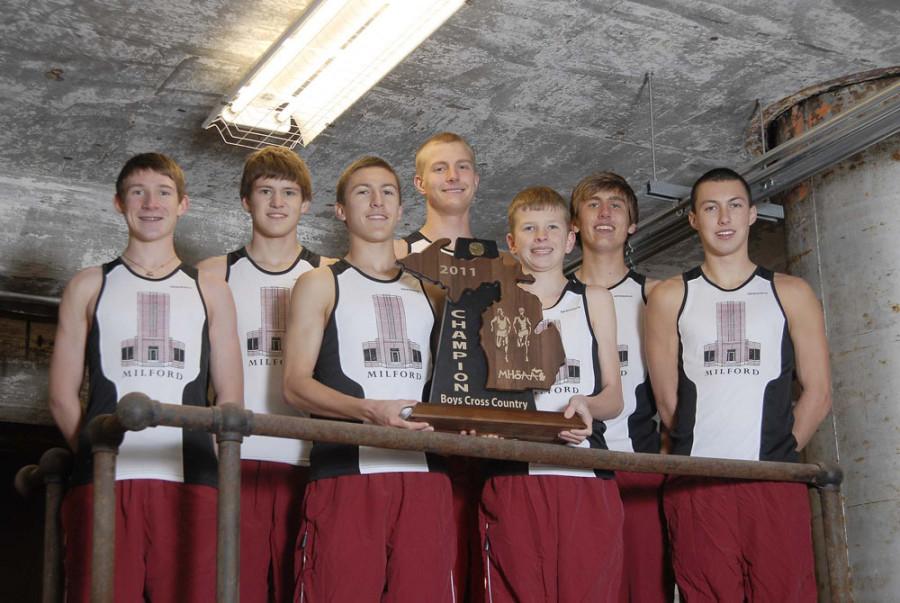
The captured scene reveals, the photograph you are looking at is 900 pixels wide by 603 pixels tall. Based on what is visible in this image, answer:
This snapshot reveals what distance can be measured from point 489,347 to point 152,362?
969mm

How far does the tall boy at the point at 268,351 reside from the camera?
12.4 ft

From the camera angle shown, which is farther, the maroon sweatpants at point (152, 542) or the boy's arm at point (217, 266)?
the boy's arm at point (217, 266)

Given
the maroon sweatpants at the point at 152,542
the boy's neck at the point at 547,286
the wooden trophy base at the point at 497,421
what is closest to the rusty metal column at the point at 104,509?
the maroon sweatpants at the point at 152,542

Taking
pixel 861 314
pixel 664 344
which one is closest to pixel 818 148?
pixel 861 314

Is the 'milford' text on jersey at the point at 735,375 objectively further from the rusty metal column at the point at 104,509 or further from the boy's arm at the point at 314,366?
the rusty metal column at the point at 104,509

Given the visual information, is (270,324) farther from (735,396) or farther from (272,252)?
(735,396)

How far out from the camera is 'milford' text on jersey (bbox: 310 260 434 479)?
3.50m

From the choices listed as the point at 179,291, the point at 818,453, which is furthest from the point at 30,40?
the point at 818,453

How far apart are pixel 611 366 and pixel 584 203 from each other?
0.91 meters

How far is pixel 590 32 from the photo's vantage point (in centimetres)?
498

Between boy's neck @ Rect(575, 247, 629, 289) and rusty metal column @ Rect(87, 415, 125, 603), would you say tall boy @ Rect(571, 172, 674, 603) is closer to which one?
boy's neck @ Rect(575, 247, 629, 289)

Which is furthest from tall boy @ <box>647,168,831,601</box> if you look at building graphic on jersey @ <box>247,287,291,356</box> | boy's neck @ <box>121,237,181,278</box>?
boy's neck @ <box>121,237,181,278</box>

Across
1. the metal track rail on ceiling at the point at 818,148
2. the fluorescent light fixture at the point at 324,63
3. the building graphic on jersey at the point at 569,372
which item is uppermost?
the fluorescent light fixture at the point at 324,63

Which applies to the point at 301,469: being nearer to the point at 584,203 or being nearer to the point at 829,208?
the point at 584,203
